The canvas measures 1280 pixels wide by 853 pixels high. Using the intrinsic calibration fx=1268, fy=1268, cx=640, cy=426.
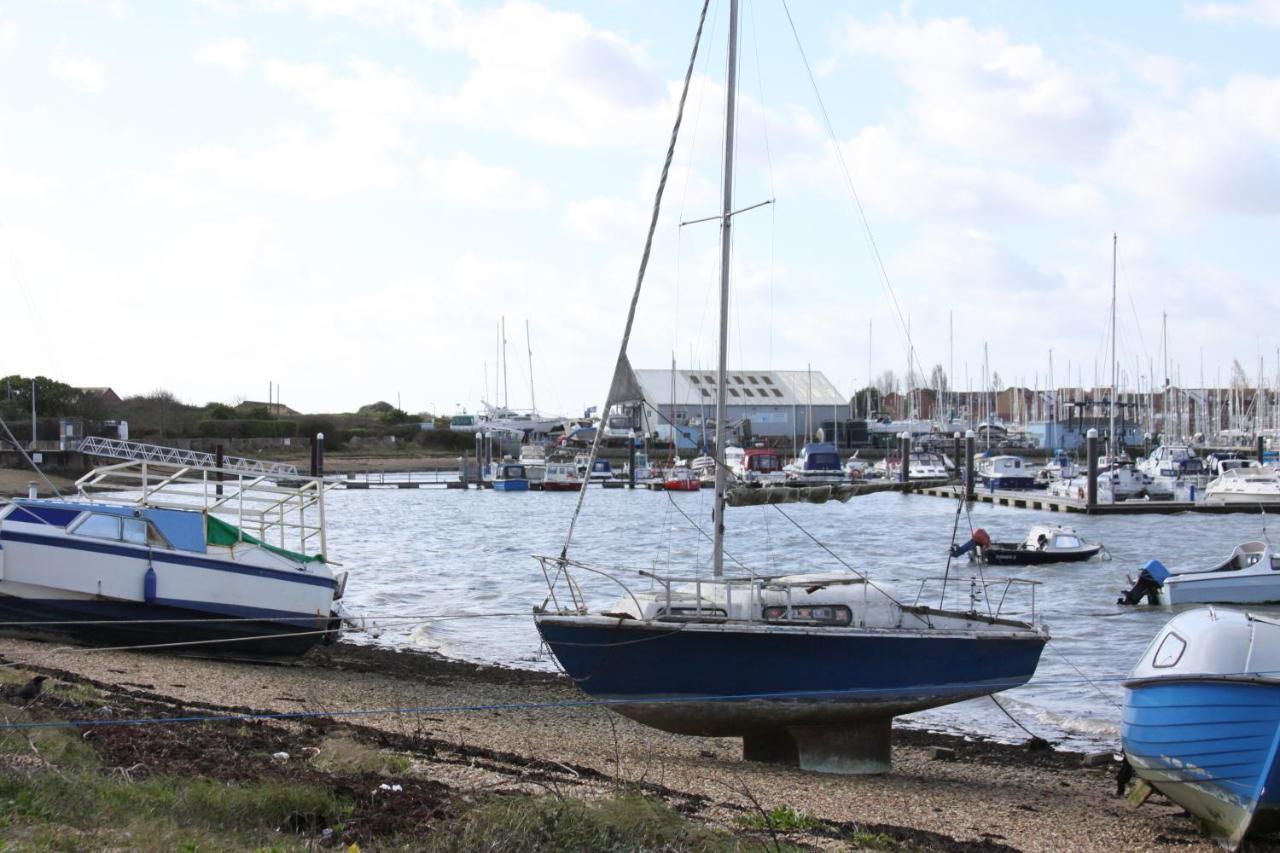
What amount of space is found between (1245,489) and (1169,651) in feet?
201


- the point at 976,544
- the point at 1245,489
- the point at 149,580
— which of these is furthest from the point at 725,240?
the point at 1245,489

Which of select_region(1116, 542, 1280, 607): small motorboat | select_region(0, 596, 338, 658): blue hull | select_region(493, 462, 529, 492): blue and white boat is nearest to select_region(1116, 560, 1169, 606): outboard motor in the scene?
select_region(1116, 542, 1280, 607): small motorboat

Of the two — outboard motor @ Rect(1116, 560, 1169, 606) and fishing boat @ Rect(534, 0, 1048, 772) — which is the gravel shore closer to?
fishing boat @ Rect(534, 0, 1048, 772)

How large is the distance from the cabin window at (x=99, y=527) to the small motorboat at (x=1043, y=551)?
2785cm

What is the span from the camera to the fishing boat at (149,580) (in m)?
20.2

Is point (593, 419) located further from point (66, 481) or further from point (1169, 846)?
point (1169, 846)

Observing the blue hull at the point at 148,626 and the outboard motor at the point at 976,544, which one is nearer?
the blue hull at the point at 148,626

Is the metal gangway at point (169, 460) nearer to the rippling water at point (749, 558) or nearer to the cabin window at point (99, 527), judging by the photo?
the cabin window at point (99, 527)

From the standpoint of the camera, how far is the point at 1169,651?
39.8ft

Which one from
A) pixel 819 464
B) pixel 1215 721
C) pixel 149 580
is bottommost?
pixel 1215 721

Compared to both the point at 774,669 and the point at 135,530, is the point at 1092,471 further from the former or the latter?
the point at 774,669

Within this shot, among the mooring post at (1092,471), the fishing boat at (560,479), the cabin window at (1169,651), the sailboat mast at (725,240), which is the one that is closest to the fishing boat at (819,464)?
the fishing boat at (560,479)

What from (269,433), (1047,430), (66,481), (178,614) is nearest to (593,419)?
(269,433)

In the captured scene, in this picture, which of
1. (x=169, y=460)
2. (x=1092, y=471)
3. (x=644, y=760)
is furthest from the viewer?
(x=1092, y=471)
